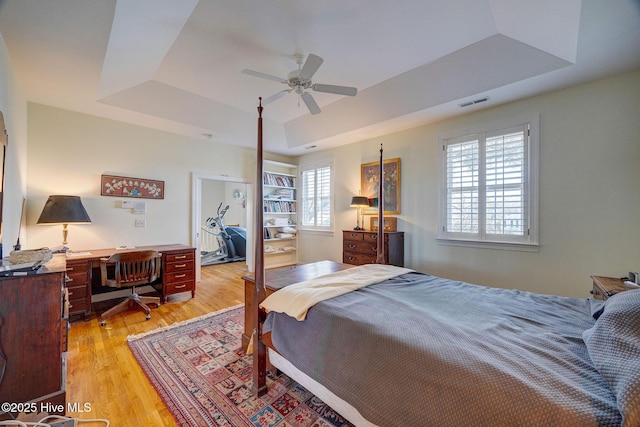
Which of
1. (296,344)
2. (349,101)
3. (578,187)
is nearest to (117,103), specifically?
(349,101)

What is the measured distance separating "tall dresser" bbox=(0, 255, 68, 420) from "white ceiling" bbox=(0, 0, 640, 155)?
1.82m

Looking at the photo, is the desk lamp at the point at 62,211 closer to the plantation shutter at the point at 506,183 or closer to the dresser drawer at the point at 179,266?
the dresser drawer at the point at 179,266

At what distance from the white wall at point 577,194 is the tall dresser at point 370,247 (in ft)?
2.07

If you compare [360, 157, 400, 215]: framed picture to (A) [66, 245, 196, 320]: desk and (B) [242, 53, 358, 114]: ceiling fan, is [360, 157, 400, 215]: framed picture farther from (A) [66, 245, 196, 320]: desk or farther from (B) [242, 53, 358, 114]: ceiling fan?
(A) [66, 245, 196, 320]: desk

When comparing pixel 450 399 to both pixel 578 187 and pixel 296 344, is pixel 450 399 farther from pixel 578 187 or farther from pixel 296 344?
pixel 578 187

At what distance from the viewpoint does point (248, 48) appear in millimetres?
2596

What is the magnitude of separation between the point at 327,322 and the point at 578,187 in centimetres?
321

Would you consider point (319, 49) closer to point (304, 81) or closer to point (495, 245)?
point (304, 81)

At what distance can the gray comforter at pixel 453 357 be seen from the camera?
85 centimetres

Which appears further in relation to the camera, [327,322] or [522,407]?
[327,322]

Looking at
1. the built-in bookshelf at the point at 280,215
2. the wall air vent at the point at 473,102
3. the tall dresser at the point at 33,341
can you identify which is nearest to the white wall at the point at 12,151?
the tall dresser at the point at 33,341

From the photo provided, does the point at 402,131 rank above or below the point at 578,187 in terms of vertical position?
above

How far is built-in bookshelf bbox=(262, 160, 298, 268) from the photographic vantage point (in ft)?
18.4

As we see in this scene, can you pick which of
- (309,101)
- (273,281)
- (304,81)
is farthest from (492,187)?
(273,281)
